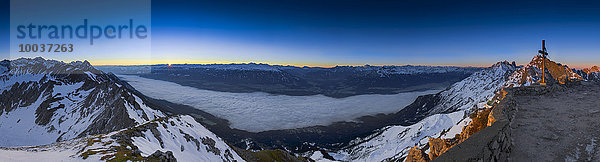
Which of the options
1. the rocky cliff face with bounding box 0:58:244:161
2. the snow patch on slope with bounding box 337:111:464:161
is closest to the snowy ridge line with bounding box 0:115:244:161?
the rocky cliff face with bounding box 0:58:244:161

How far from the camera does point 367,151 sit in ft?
409

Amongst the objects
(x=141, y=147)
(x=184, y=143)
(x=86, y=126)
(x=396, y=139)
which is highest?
(x=141, y=147)

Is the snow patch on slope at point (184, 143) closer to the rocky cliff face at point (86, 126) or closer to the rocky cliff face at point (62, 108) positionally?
the rocky cliff face at point (86, 126)

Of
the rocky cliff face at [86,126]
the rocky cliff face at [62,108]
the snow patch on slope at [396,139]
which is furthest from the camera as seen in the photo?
the snow patch on slope at [396,139]

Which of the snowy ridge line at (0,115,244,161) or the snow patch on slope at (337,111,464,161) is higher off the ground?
the snowy ridge line at (0,115,244,161)

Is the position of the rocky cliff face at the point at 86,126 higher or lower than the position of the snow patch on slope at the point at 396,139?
higher

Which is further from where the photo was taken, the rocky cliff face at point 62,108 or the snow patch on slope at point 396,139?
the snow patch on slope at point 396,139

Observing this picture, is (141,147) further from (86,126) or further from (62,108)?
(62,108)

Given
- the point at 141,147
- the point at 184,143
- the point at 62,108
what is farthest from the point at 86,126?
the point at 141,147

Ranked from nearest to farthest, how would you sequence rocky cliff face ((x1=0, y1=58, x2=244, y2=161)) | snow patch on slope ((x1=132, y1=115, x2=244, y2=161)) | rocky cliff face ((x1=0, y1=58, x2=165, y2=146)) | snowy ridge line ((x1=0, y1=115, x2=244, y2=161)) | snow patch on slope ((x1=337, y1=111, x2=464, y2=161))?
snowy ridge line ((x1=0, y1=115, x2=244, y2=161)) < rocky cliff face ((x1=0, y1=58, x2=244, y2=161)) < snow patch on slope ((x1=132, y1=115, x2=244, y2=161)) < rocky cliff face ((x1=0, y1=58, x2=165, y2=146)) < snow patch on slope ((x1=337, y1=111, x2=464, y2=161))

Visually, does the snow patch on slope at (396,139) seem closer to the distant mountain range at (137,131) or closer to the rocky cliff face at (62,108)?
the distant mountain range at (137,131)

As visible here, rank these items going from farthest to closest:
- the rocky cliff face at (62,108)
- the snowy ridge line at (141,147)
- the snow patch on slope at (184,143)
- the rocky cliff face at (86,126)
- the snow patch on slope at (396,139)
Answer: the snow patch on slope at (396,139)
the rocky cliff face at (62,108)
the snow patch on slope at (184,143)
the rocky cliff face at (86,126)
the snowy ridge line at (141,147)

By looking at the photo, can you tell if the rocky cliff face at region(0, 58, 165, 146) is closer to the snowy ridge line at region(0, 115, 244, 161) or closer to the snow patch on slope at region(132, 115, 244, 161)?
the snow patch on slope at region(132, 115, 244, 161)

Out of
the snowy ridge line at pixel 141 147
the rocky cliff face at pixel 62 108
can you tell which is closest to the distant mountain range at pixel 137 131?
the snowy ridge line at pixel 141 147
